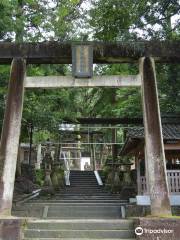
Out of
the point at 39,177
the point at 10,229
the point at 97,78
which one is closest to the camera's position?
the point at 10,229

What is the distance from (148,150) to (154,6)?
753 centimetres

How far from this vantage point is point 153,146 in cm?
1009

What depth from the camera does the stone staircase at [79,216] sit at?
382 inches

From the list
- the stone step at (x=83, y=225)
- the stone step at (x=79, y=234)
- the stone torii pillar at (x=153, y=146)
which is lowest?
the stone step at (x=79, y=234)

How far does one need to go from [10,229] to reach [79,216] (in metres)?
5.13

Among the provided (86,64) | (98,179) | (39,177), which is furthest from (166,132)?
(39,177)

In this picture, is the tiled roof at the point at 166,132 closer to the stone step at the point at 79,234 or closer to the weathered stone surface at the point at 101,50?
the weathered stone surface at the point at 101,50

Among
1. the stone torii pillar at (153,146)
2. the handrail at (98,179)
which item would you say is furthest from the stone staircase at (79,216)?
the stone torii pillar at (153,146)

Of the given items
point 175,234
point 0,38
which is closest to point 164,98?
point 0,38

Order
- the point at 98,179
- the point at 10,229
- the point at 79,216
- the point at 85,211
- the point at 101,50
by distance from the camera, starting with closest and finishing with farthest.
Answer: the point at 10,229, the point at 101,50, the point at 79,216, the point at 85,211, the point at 98,179

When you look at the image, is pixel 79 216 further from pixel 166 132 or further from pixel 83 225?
pixel 166 132

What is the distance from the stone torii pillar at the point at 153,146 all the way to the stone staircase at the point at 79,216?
1065 mm

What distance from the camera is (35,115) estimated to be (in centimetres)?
1515

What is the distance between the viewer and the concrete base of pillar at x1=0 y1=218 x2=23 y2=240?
9.01m
